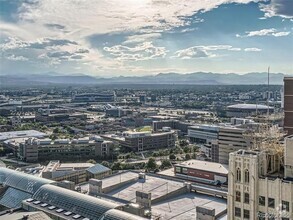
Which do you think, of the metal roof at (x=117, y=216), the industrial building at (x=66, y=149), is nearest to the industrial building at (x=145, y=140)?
Result: the industrial building at (x=66, y=149)

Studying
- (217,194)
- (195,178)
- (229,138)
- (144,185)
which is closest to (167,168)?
(195,178)

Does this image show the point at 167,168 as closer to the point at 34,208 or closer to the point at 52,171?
the point at 52,171

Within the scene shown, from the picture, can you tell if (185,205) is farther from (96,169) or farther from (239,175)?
(239,175)

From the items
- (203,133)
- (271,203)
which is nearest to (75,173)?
(271,203)

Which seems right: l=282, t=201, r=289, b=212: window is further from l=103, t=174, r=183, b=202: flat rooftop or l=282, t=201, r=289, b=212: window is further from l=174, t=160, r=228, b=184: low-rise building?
l=174, t=160, r=228, b=184: low-rise building

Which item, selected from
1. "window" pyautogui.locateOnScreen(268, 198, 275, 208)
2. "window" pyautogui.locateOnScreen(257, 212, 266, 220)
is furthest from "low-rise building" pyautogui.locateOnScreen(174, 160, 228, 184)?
"window" pyautogui.locateOnScreen(268, 198, 275, 208)

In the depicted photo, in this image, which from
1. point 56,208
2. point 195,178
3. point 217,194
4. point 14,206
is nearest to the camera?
point 56,208
